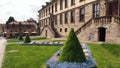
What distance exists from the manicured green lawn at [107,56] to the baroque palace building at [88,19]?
13.7 feet

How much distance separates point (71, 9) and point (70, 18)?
6.64 feet

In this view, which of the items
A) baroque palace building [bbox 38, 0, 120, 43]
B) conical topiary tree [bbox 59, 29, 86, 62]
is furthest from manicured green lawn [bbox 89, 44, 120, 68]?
baroque palace building [bbox 38, 0, 120, 43]

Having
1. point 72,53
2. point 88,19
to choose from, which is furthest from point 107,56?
point 88,19

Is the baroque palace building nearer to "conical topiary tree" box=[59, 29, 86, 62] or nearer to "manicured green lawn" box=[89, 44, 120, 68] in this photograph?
"manicured green lawn" box=[89, 44, 120, 68]

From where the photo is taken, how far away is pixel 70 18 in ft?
147

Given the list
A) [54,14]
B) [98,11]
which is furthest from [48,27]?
[98,11]

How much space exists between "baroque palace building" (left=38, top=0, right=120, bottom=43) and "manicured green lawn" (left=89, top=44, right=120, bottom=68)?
419 cm

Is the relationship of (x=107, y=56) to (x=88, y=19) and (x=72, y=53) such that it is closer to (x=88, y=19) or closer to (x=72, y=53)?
(x=72, y=53)

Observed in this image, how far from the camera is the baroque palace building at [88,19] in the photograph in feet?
90.1

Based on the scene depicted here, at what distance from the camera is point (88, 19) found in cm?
3606

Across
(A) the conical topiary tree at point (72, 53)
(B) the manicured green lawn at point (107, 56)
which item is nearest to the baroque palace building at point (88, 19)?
(B) the manicured green lawn at point (107, 56)

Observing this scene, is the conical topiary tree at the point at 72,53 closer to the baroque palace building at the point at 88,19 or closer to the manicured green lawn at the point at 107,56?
the manicured green lawn at the point at 107,56

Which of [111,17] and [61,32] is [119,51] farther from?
[61,32]

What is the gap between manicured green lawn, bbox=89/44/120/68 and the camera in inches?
603
